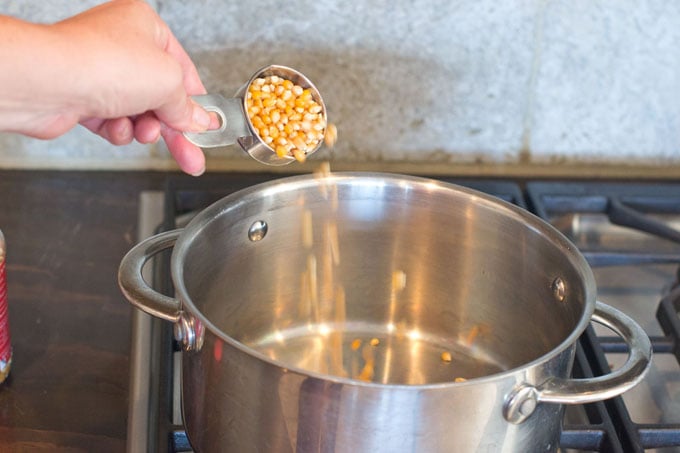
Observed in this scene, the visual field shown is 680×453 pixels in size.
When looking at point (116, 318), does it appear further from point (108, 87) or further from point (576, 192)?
point (576, 192)

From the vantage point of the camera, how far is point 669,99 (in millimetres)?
1035

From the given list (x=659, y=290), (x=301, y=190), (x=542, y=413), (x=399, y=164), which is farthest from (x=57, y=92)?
(x=659, y=290)

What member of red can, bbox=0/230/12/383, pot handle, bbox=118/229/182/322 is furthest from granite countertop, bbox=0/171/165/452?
pot handle, bbox=118/229/182/322

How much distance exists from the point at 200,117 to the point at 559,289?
306 millimetres

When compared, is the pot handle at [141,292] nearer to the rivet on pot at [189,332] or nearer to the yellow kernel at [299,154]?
the rivet on pot at [189,332]

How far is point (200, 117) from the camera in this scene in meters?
0.69

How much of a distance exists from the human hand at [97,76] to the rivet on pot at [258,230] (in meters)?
0.11

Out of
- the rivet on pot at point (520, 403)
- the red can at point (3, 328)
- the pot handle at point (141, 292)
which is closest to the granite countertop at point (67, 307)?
the red can at point (3, 328)

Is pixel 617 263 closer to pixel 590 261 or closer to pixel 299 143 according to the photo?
pixel 590 261

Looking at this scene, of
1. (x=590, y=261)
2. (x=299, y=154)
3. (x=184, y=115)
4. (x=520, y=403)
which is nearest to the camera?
(x=520, y=403)

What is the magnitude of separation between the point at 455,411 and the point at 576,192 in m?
0.49

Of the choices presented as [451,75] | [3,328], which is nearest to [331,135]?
[451,75]

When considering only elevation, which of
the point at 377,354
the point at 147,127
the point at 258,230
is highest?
the point at 147,127

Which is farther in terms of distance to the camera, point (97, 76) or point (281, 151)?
point (281, 151)
